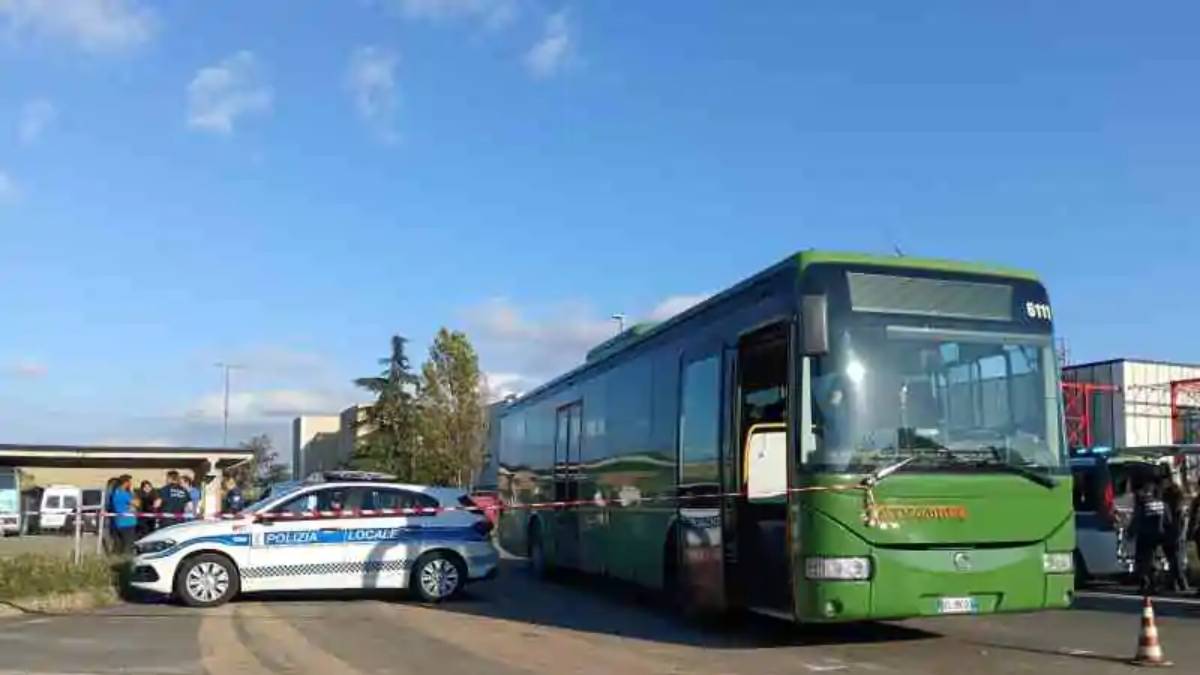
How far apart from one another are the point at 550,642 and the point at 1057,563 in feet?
16.8

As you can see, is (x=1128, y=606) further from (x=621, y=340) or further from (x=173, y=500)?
(x=173, y=500)

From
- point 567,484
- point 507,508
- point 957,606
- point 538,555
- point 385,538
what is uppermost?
point 567,484

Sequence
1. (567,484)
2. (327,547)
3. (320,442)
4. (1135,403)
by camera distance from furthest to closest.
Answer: (320,442) < (1135,403) < (567,484) < (327,547)

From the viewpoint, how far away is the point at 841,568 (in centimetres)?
1116

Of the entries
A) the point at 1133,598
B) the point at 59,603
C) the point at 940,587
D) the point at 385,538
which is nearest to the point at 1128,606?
the point at 1133,598

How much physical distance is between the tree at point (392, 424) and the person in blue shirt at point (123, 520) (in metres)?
46.0

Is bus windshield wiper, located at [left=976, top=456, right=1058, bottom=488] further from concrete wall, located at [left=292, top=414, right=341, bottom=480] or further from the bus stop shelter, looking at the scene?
concrete wall, located at [left=292, top=414, right=341, bottom=480]

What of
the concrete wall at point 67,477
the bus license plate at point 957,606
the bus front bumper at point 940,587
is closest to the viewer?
the bus front bumper at point 940,587

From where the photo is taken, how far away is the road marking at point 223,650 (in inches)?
461

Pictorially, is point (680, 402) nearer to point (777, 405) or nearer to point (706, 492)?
point (706, 492)

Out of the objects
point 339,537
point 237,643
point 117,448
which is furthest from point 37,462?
point 237,643

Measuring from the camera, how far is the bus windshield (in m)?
11.3

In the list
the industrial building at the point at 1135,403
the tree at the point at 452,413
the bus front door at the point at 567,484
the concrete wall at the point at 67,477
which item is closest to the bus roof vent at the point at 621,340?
the bus front door at the point at 567,484

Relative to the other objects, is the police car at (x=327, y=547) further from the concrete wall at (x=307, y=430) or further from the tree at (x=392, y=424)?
the concrete wall at (x=307, y=430)
